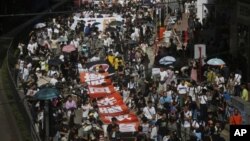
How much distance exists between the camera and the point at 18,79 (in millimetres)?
24938

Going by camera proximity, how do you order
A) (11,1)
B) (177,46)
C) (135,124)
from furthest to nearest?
(11,1)
(177,46)
(135,124)

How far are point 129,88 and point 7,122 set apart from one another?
14.5ft

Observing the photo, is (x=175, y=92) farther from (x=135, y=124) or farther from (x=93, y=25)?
(x=93, y=25)

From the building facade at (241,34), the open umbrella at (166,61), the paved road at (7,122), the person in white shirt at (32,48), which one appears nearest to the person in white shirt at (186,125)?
the paved road at (7,122)

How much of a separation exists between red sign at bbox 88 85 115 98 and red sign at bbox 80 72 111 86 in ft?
1.04

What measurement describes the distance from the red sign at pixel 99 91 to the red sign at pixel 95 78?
1.04 feet

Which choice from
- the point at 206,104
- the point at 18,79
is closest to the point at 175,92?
the point at 206,104

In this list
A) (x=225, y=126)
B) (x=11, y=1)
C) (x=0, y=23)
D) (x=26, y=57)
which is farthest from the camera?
(x=11, y=1)

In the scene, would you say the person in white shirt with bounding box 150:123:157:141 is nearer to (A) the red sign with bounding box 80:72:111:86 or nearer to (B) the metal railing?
(A) the red sign with bounding box 80:72:111:86

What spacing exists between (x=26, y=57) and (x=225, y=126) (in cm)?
1169

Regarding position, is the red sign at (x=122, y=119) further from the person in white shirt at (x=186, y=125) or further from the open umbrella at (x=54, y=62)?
the open umbrella at (x=54, y=62)

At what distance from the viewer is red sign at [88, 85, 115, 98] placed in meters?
19.6

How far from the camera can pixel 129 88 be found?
74.9ft

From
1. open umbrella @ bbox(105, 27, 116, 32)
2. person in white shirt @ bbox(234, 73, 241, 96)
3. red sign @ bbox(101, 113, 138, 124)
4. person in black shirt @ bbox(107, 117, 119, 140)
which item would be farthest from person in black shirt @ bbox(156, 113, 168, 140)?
open umbrella @ bbox(105, 27, 116, 32)
